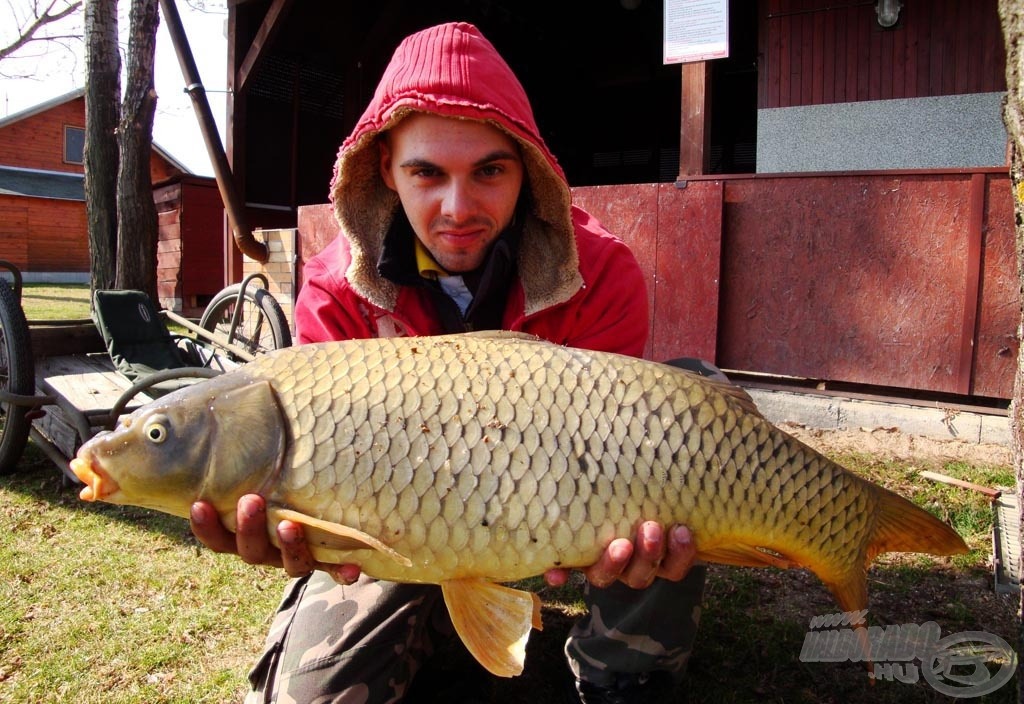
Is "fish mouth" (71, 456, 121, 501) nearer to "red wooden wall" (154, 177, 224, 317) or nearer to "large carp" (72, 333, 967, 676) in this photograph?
"large carp" (72, 333, 967, 676)

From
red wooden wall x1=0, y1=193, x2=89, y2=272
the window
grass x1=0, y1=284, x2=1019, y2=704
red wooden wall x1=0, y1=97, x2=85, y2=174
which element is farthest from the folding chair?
the window

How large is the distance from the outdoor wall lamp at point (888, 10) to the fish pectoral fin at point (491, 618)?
157 inches

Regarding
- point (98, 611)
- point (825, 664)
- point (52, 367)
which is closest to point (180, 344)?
point (52, 367)

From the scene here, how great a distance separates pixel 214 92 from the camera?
5.68 metres

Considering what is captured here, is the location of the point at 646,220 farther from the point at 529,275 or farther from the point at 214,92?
the point at 214,92

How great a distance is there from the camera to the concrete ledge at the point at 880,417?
9.48 ft

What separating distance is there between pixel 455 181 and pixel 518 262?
0.28 metres

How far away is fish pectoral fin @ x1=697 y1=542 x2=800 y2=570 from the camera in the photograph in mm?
1187

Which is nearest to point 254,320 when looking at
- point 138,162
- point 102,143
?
point 138,162

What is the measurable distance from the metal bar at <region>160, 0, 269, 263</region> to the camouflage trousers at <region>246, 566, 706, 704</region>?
13.2 ft

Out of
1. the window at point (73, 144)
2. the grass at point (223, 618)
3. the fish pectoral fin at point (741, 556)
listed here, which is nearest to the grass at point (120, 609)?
the grass at point (223, 618)

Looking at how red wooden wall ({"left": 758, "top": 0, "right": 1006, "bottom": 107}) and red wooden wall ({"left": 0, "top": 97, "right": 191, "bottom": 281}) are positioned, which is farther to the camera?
red wooden wall ({"left": 0, "top": 97, "right": 191, "bottom": 281})

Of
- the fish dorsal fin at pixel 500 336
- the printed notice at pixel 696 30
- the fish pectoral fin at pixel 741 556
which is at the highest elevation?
the printed notice at pixel 696 30

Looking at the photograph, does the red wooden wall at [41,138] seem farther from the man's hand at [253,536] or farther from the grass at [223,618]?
the man's hand at [253,536]
